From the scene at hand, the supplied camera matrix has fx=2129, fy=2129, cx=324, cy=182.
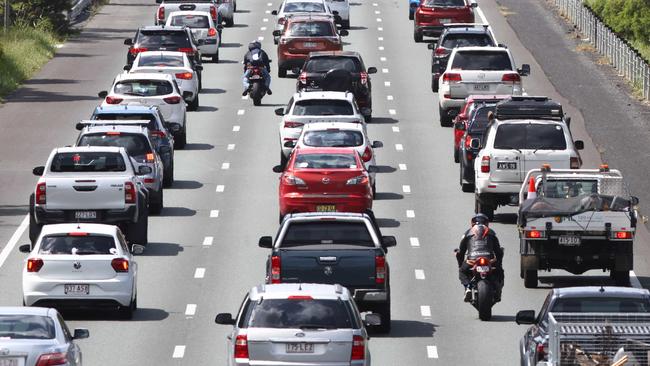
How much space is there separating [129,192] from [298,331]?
46.2 feet

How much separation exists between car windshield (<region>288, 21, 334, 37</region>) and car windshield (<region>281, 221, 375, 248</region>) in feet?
106

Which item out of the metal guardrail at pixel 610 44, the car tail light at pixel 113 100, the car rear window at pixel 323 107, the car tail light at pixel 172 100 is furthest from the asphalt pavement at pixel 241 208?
the metal guardrail at pixel 610 44

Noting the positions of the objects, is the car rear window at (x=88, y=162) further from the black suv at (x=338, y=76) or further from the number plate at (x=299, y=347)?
the black suv at (x=338, y=76)

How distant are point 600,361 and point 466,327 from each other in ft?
29.0

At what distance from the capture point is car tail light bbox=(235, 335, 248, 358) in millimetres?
22422

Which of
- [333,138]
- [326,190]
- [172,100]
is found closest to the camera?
[326,190]

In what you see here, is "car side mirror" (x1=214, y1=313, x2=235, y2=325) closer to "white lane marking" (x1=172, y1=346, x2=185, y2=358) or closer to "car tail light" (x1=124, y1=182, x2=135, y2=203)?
"white lane marking" (x1=172, y1=346, x2=185, y2=358)

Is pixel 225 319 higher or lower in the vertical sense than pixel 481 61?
higher

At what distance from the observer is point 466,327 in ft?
98.8

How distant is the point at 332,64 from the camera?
53.9m

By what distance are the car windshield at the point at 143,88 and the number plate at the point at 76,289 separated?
61.7 feet

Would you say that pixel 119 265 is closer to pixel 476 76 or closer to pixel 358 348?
pixel 358 348

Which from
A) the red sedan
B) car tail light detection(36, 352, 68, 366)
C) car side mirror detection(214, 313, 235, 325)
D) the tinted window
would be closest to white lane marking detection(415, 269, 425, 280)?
the red sedan

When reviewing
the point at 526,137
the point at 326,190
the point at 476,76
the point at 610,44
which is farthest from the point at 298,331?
the point at 610,44
